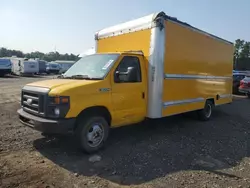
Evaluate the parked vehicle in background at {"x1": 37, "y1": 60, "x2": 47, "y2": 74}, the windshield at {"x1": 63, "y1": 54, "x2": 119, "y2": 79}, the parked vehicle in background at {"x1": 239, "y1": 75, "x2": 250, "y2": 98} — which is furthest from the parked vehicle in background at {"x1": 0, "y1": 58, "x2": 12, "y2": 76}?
the windshield at {"x1": 63, "y1": 54, "x2": 119, "y2": 79}

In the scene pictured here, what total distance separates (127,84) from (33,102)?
212 centimetres

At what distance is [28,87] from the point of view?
5680 millimetres

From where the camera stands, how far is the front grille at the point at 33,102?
5162 mm

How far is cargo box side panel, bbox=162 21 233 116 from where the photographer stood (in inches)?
275

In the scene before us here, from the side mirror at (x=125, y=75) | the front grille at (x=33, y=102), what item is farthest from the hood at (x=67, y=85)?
the side mirror at (x=125, y=75)

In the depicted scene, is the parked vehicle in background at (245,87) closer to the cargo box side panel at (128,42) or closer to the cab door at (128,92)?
the cargo box side panel at (128,42)

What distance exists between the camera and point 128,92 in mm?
6102

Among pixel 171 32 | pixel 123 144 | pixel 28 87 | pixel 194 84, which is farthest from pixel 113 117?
pixel 194 84

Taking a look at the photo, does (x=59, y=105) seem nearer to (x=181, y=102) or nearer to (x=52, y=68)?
(x=181, y=102)

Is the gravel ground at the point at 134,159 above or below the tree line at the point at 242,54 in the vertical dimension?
below

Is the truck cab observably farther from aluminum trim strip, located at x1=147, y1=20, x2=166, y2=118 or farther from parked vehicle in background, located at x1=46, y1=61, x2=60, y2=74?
parked vehicle in background, located at x1=46, y1=61, x2=60, y2=74

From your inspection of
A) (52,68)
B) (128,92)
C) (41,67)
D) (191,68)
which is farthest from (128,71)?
(52,68)

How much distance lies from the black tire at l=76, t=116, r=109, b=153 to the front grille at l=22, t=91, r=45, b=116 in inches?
32.4

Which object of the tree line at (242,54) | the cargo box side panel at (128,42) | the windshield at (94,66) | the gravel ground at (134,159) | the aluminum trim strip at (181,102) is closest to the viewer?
the gravel ground at (134,159)
